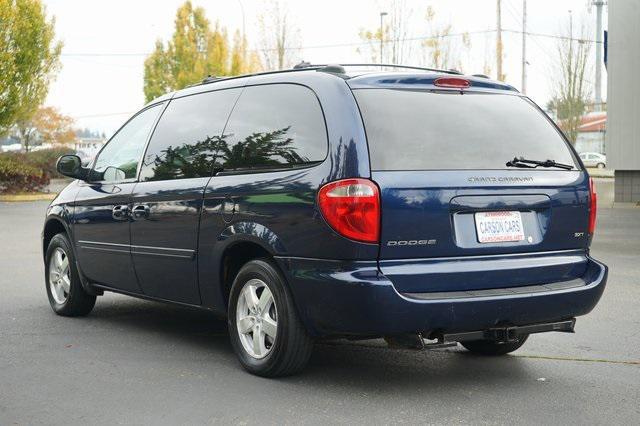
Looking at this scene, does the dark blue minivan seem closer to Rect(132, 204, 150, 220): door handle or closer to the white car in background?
Rect(132, 204, 150, 220): door handle

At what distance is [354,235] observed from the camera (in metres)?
4.93

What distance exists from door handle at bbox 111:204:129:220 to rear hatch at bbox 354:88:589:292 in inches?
89.2

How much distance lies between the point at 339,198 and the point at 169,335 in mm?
2554

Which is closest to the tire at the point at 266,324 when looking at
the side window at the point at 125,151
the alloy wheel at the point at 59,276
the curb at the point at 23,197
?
the side window at the point at 125,151

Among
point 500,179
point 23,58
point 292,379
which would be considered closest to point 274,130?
point 500,179

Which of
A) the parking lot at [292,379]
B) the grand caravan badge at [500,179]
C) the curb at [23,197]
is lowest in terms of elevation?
the curb at [23,197]

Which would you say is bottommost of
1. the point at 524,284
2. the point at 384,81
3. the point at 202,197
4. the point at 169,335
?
the point at 169,335

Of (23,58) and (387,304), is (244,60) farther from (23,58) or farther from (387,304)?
(387,304)

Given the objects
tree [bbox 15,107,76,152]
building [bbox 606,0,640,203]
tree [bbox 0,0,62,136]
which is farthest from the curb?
tree [bbox 15,107,76,152]

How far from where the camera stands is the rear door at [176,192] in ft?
20.0

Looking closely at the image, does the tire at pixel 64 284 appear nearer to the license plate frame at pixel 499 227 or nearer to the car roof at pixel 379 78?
the car roof at pixel 379 78

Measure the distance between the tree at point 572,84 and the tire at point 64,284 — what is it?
5087 centimetres

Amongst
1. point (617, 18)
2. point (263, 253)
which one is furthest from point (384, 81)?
point (617, 18)

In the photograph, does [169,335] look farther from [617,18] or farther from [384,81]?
[617,18]
